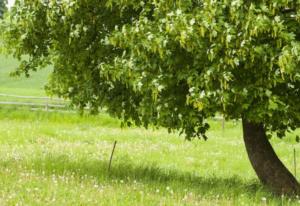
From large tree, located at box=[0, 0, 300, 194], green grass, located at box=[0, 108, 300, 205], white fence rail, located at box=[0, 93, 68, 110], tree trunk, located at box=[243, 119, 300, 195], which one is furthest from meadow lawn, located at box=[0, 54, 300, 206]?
white fence rail, located at box=[0, 93, 68, 110]

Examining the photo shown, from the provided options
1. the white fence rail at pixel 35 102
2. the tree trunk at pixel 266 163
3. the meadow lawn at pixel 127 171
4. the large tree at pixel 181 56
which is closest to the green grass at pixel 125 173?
the meadow lawn at pixel 127 171

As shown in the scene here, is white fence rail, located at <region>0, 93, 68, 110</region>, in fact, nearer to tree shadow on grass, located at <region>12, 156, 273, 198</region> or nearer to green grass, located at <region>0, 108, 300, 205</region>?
green grass, located at <region>0, 108, 300, 205</region>

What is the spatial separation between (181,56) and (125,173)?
4436mm

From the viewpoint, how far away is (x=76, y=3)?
13.1 metres

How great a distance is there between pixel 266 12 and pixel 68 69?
20.9ft

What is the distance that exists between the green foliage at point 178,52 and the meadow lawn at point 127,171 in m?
1.62

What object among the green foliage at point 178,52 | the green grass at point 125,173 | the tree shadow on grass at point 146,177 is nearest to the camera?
the green foliage at point 178,52

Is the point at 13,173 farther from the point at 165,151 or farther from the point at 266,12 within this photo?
the point at 165,151

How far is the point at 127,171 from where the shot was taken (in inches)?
640

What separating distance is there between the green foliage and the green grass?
64.5 inches

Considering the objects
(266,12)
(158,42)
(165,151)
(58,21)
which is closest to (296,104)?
(266,12)

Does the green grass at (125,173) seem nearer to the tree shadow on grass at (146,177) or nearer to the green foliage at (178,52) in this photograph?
the tree shadow on grass at (146,177)

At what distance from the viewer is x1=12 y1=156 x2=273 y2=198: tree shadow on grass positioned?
45.4 ft

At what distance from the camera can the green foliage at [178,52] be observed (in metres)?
11.4
